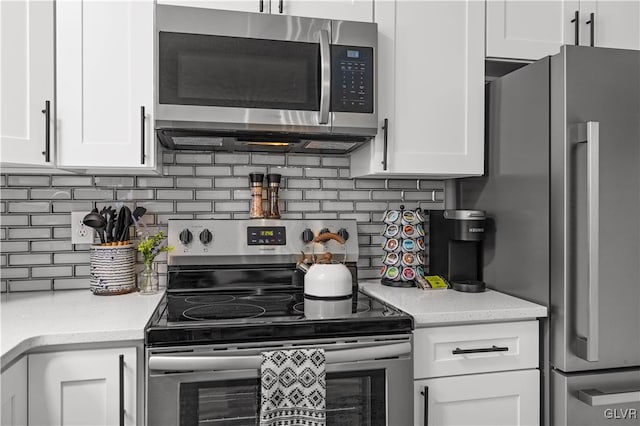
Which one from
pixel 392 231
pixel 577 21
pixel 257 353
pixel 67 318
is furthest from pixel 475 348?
pixel 577 21

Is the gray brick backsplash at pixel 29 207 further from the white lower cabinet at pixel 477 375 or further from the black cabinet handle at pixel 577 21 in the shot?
the black cabinet handle at pixel 577 21

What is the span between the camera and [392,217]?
6.82ft

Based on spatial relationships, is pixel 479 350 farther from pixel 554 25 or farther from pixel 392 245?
pixel 554 25

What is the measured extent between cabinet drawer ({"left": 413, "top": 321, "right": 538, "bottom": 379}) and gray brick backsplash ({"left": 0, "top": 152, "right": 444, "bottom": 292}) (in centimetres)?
67

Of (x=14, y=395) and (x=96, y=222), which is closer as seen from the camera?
(x=14, y=395)

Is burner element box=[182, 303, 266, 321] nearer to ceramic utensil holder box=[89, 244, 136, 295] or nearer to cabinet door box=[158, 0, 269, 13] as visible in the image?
ceramic utensil holder box=[89, 244, 136, 295]

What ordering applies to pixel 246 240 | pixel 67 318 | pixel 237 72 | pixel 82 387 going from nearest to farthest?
pixel 82 387, pixel 67 318, pixel 237 72, pixel 246 240

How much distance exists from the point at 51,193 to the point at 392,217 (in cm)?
138

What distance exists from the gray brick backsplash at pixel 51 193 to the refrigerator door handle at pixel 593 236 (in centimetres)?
188

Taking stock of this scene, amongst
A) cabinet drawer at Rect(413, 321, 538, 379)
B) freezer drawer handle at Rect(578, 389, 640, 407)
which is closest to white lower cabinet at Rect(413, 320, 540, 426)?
cabinet drawer at Rect(413, 321, 538, 379)

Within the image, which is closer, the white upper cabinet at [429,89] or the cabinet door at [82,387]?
the cabinet door at [82,387]

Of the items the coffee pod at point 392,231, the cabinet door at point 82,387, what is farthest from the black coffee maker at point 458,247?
the cabinet door at point 82,387

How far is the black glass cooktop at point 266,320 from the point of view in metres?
1.37

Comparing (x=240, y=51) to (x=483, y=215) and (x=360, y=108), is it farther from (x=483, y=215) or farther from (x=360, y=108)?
(x=483, y=215)
